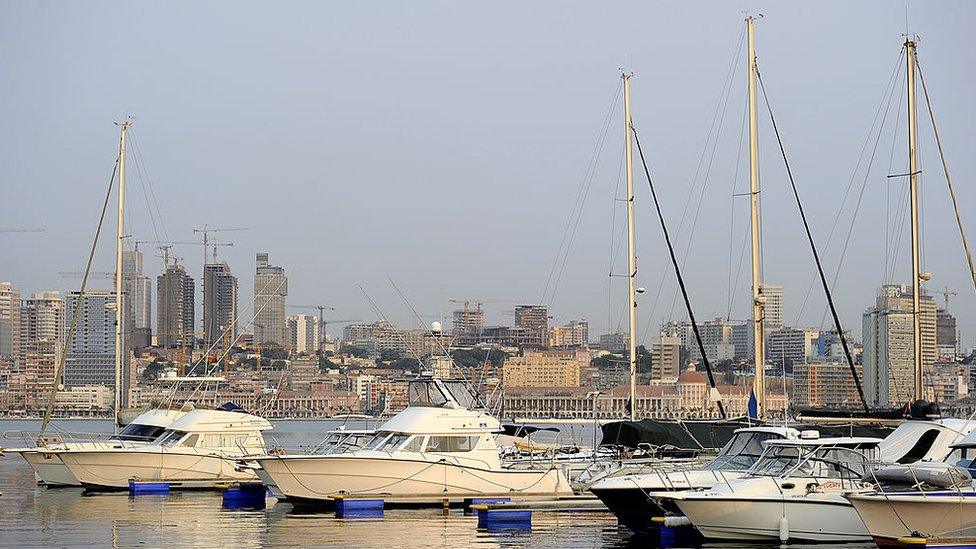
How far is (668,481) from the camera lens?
2588 centimetres

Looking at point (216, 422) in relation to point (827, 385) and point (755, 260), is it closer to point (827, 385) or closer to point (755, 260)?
point (755, 260)

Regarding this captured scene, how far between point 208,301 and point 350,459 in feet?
537

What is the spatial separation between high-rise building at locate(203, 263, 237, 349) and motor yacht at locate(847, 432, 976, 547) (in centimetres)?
16426

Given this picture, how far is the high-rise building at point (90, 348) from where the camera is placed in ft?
614

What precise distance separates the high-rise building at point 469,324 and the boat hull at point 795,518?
461 feet

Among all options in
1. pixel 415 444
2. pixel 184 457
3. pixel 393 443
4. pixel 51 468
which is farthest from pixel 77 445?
pixel 415 444

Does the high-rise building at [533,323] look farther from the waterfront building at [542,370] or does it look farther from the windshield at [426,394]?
the windshield at [426,394]

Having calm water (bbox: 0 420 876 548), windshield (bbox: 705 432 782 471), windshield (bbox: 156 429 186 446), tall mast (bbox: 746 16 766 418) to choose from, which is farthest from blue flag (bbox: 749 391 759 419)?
windshield (bbox: 156 429 186 446)

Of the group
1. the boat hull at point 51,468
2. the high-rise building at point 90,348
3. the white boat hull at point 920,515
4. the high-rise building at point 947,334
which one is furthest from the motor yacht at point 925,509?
the high-rise building at point 90,348

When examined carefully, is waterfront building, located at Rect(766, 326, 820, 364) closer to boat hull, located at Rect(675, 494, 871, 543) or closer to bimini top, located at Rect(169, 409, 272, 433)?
bimini top, located at Rect(169, 409, 272, 433)

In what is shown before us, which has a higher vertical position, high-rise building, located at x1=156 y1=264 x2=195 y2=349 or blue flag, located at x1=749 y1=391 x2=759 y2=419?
high-rise building, located at x1=156 y1=264 x2=195 y2=349

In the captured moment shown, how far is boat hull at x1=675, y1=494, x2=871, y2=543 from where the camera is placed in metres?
23.4

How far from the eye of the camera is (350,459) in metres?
30.9

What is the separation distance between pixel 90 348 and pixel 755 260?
166 metres
